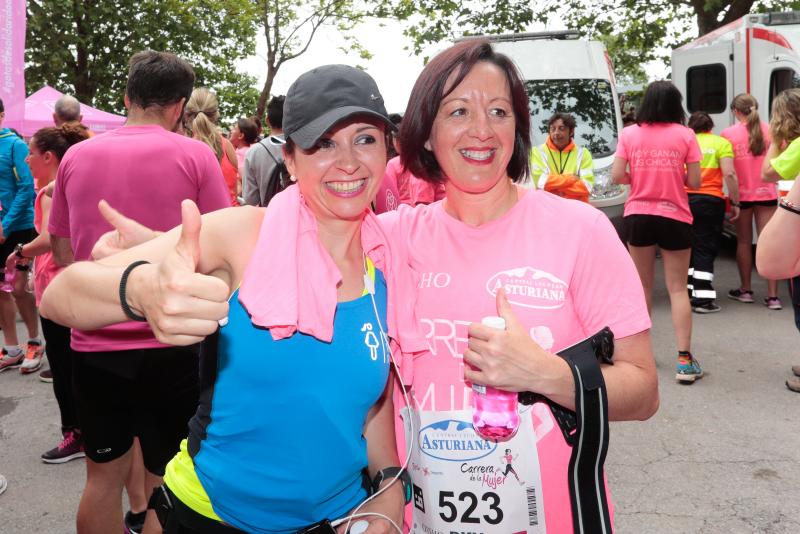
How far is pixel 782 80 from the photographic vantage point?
9.43m

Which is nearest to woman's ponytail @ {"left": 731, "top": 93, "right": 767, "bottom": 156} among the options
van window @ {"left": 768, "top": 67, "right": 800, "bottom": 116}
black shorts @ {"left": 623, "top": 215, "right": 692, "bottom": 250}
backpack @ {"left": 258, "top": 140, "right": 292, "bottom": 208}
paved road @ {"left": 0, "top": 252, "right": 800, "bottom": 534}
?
van window @ {"left": 768, "top": 67, "right": 800, "bottom": 116}

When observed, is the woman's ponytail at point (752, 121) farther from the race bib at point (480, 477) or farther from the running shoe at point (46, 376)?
the running shoe at point (46, 376)

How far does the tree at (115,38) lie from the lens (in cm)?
2188

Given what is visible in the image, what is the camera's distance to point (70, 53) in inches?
890

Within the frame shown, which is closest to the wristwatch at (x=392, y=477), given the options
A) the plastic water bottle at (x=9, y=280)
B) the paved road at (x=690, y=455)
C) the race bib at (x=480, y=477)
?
the race bib at (x=480, y=477)

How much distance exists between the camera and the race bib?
1.75 m

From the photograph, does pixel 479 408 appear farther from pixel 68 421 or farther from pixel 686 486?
pixel 68 421

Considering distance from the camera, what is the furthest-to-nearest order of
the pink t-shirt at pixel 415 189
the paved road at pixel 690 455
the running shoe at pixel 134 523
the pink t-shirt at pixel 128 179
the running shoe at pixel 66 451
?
the running shoe at pixel 66 451
the pink t-shirt at pixel 415 189
the paved road at pixel 690 455
the running shoe at pixel 134 523
the pink t-shirt at pixel 128 179

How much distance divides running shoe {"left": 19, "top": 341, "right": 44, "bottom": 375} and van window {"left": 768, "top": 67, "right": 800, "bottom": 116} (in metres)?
9.04

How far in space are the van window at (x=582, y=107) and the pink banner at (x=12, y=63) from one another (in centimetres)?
545

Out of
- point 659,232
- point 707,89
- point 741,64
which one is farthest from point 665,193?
point 707,89

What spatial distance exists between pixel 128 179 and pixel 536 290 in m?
2.03

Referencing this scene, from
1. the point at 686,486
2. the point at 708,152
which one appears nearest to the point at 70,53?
the point at 708,152

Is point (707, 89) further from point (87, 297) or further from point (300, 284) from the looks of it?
point (87, 297)
